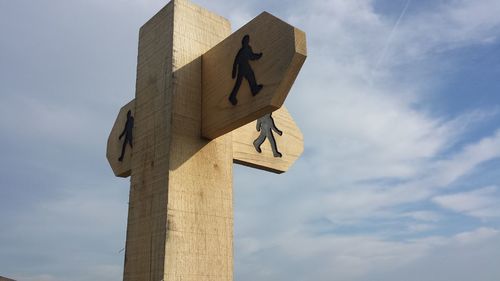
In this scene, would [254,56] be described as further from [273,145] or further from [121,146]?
[121,146]

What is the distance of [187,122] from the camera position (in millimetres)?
2053

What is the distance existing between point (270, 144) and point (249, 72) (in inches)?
29.7

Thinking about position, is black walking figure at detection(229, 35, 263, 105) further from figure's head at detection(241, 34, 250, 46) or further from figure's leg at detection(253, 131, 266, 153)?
figure's leg at detection(253, 131, 266, 153)

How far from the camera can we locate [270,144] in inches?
102

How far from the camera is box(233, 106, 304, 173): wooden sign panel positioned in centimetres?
238

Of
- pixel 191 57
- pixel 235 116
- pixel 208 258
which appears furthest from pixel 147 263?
pixel 191 57

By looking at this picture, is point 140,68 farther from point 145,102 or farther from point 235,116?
point 235,116

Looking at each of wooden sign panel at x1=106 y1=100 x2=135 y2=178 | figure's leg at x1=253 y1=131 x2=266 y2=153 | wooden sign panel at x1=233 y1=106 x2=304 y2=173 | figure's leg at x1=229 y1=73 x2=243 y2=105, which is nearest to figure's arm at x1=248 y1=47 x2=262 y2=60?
figure's leg at x1=229 y1=73 x2=243 y2=105

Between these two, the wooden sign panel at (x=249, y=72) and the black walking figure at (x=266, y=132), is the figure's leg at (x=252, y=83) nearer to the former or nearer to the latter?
the wooden sign panel at (x=249, y=72)

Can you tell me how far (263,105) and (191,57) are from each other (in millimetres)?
617

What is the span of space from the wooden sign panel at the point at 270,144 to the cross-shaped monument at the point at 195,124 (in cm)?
1

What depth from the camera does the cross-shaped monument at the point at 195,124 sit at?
1819 mm

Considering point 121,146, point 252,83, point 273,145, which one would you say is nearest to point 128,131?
point 121,146

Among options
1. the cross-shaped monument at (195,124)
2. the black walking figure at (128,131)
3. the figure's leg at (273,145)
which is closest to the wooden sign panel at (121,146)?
the black walking figure at (128,131)
